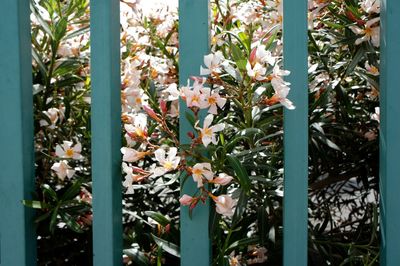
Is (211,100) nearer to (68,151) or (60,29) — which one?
(68,151)

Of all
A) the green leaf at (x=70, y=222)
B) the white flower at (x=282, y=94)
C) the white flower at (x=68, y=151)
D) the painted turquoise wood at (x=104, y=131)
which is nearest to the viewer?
the white flower at (x=282, y=94)

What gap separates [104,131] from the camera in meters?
1.49

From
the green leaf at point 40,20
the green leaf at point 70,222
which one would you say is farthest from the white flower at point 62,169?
the green leaf at point 40,20

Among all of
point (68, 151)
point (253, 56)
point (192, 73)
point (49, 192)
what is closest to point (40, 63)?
point (68, 151)

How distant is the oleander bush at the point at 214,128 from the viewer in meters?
1.49

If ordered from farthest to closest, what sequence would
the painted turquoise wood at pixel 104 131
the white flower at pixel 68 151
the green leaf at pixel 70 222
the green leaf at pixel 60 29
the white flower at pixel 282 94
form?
the green leaf at pixel 60 29 → the white flower at pixel 68 151 → the green leaf at pixel 70 222 → the painted turquoise wood at pixel 104 131 → the white flower at pixel 282 94

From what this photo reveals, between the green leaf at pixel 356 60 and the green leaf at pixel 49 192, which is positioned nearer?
the green leaf at pixel 49 192

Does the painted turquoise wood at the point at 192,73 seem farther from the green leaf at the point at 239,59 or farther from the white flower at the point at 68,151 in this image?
the white flower at the point at 68,151

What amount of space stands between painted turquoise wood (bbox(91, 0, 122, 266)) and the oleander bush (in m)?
0.05

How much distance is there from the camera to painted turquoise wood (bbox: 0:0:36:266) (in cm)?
154

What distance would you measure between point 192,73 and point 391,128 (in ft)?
1.48

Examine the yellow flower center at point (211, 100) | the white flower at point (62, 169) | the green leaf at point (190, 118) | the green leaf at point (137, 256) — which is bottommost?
the green leaf at point (137, 256)

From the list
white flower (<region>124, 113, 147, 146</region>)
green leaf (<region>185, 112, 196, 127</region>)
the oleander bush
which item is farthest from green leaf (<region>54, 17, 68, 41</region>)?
green leaf (<region>185, 112, 196, 127</region>)

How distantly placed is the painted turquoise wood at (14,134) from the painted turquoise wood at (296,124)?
62 cm
